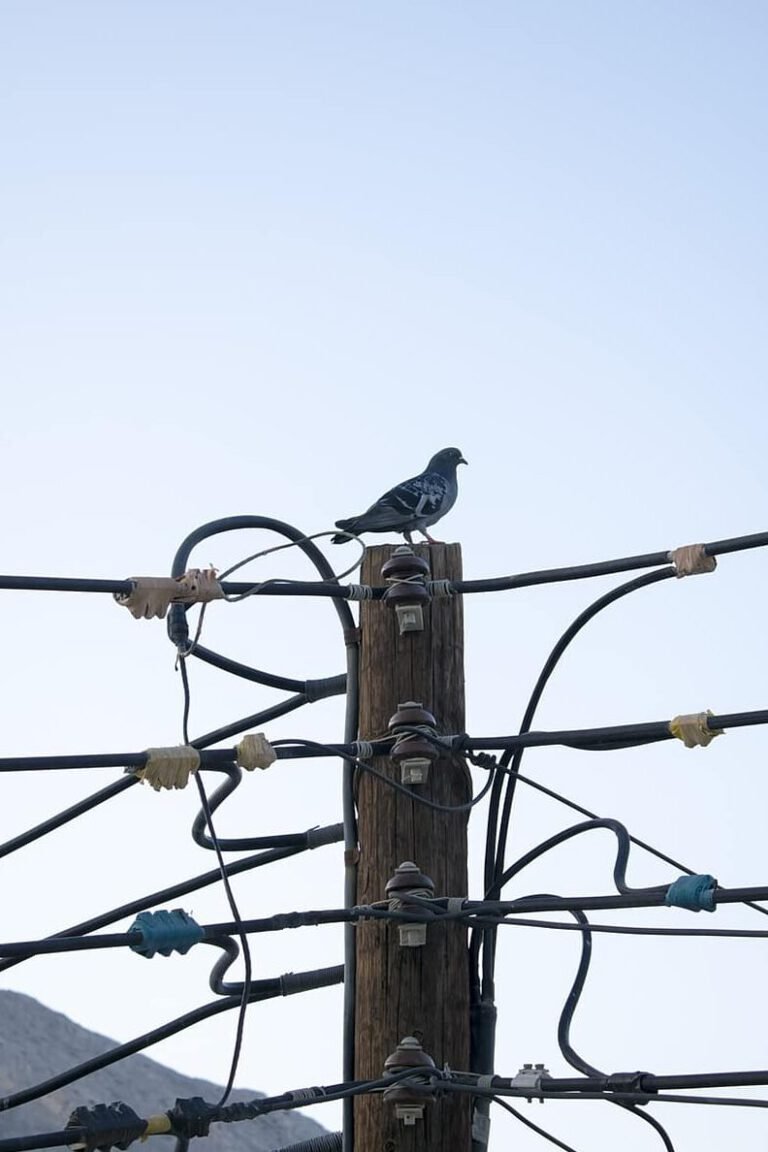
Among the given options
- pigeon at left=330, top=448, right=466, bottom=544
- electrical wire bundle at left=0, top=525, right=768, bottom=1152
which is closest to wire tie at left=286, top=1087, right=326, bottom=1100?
electrical wire bundle at left=0, top=525, right=768, bottom=1152

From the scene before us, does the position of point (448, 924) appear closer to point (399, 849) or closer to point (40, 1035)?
point (399, 849)

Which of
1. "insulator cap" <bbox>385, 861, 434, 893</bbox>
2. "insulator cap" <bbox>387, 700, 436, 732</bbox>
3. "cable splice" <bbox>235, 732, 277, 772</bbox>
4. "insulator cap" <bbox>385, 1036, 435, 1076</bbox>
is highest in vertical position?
"insulator cap" <bbox>387, 700, 436, 732</bbox>

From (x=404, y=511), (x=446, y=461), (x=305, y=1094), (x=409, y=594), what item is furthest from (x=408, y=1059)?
(x=446, y=461)

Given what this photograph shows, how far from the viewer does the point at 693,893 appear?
4.38 meters

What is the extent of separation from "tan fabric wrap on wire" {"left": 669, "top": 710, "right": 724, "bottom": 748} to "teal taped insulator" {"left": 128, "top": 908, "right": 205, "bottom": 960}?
1.32m

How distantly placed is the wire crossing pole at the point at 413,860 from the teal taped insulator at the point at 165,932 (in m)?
0.56

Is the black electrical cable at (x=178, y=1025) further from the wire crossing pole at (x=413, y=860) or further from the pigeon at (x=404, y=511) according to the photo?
the pigeon at (x=404, y=511)

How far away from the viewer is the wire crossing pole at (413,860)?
4.73m

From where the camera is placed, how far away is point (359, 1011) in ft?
15.8

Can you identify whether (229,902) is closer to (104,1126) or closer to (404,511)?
(104,1126)

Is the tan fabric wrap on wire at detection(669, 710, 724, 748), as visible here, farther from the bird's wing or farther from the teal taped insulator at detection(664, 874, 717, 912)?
the bird's wing

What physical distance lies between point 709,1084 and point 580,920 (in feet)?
2.25

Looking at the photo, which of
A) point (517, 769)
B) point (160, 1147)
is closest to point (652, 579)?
point (517, 769)

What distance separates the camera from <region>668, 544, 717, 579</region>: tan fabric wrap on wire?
480 cm
